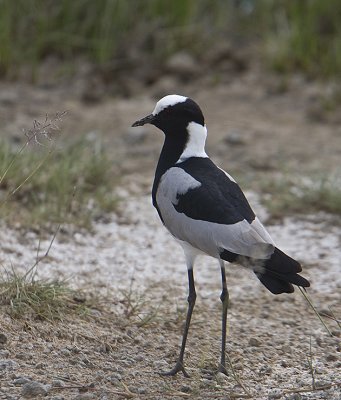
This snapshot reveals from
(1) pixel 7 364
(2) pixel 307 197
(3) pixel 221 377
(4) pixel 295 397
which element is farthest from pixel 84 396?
(2) pixel 307 197

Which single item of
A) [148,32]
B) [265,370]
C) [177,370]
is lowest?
[177,370]

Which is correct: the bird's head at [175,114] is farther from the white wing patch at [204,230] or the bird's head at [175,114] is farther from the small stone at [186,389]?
the small stone at [186,389]

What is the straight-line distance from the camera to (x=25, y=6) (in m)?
7.35

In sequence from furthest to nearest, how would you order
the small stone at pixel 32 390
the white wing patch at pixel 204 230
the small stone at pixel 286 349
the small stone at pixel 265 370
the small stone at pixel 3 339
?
the small stone at pixel 286 349 < the small stone at pixel 265 370 < the small stone at pixel 3 339 < the white wing patch at pixel 204 230 < the small stone at pixel 32 390

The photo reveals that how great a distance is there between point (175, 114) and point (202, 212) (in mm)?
460

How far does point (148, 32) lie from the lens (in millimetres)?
7605

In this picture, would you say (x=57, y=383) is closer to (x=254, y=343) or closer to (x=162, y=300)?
(x=254, y=343)

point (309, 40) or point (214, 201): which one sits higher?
point (309, 40)

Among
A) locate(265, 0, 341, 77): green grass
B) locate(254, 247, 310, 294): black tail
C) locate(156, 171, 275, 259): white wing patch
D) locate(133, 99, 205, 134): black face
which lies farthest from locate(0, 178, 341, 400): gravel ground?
locate(265, 0, 341, 77): green grass

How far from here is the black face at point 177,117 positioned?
3.63 metres

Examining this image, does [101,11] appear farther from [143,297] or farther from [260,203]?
[143,297]

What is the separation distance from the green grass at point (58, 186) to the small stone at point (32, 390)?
1659 mm

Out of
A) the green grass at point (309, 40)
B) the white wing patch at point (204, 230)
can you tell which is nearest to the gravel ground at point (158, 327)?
the white wing patch at point (204, 230)

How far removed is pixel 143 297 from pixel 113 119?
291cm
